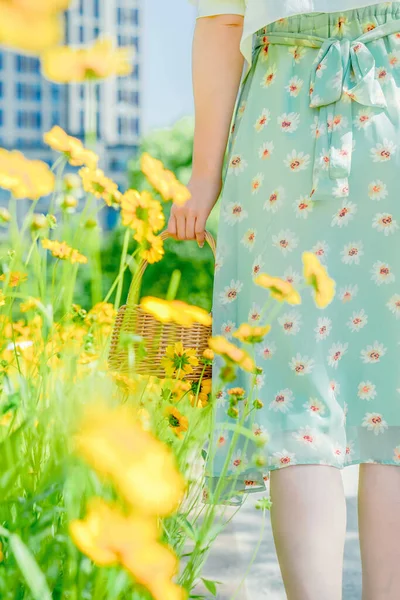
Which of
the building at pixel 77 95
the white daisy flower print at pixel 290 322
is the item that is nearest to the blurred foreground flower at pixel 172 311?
the white daisy flower print at pixel 290 322

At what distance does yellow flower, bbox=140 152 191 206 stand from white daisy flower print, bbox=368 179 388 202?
259mm

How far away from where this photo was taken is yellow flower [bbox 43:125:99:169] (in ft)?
4.38

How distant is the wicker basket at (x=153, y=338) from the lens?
4.29ft

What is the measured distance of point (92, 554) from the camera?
550mm

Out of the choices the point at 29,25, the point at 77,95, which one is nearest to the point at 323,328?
the point at 29,25

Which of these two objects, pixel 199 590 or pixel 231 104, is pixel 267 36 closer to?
pixel 231 104

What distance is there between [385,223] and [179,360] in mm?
358

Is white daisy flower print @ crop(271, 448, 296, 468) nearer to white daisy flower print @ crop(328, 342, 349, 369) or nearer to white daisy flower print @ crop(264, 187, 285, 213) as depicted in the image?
white daisy flower print @ crop(328, 342, 349, 369)

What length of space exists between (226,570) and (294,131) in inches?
38.8

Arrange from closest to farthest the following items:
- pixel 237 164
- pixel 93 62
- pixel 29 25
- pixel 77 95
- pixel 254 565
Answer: pixel 29 25, pixel 93 62, pixel 237 164, pixel 254 565, pixel 77 95

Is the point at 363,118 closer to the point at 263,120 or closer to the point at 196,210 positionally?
the point at 263,120

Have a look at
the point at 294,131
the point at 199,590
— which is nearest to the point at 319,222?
the point at 294,131

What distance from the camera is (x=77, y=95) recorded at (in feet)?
192

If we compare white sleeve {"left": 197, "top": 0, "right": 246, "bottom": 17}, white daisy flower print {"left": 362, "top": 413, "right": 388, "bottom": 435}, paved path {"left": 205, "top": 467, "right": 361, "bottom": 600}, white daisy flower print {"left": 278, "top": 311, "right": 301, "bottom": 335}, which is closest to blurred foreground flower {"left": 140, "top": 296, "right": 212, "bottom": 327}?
white daisy flower print {"left": 278, "top": 311, "right": 301, "bottom": 335}
